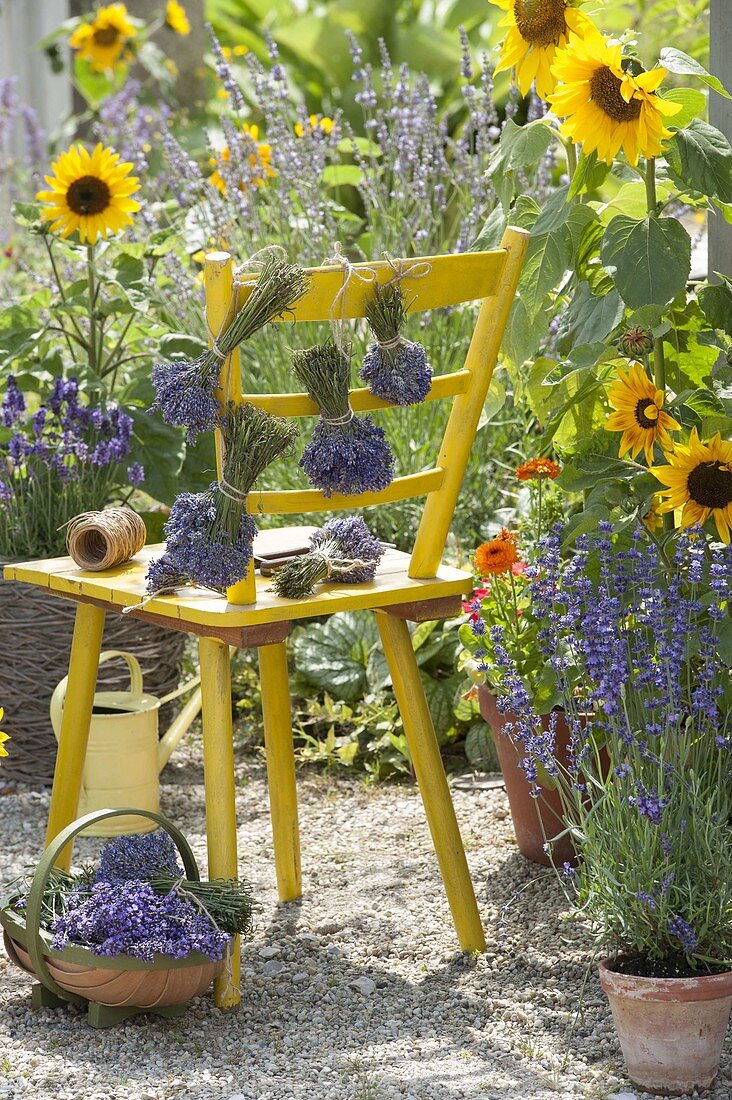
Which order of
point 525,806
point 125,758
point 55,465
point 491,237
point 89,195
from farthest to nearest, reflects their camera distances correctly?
point 55,465 < point 89,195 < point 125,758 < point 525,806 < point 491,237

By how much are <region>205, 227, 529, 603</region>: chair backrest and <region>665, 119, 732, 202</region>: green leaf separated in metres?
0.27

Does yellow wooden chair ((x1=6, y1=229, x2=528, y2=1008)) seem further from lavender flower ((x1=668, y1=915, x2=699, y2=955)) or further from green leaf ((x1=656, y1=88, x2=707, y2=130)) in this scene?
lavender flower ((x1=668, y1=915, x2=699, y2=955))

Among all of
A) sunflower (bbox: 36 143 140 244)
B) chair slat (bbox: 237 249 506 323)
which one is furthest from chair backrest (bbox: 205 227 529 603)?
sunflower (bbox: 36 143 140 244)

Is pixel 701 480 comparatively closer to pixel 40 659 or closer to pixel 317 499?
pixel 317 499

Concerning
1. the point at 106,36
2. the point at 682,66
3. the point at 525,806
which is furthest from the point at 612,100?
the point at 106,36

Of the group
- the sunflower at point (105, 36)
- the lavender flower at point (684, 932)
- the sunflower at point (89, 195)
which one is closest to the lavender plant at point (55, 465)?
the sunflower at point (89, 195)

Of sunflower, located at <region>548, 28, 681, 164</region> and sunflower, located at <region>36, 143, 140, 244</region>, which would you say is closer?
sunflower, located at <region>548, 28, 681, 164</region>

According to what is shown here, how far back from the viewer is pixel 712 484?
201 cm

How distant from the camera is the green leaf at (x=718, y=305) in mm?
2262

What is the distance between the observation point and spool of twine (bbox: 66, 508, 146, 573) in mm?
2258

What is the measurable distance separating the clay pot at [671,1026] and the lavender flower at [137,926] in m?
0.57

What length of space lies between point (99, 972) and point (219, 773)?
1.08ft

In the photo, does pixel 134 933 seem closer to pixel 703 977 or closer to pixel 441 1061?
pixel 441 1061

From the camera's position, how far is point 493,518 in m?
3.63
